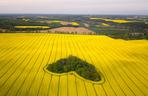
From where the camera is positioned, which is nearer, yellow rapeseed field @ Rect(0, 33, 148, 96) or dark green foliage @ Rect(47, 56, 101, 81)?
yellow rapeseed field @ Rect(0, 33, 148, 96)

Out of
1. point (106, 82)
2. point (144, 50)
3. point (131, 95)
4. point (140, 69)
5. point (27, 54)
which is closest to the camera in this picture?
point (131, 95)

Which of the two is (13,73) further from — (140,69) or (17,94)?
(140,69)

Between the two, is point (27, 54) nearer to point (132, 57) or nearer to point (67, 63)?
point (67, 63)

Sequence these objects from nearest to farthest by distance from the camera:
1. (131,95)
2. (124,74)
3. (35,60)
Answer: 1. (131,95)
2. (124,74)
3. (35,60)

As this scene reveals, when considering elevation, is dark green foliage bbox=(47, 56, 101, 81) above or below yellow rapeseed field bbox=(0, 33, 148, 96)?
above

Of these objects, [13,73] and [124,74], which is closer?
[13,73]

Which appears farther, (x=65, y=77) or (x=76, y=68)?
(x=76, y=68)

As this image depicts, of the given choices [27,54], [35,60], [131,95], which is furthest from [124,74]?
[27,54]

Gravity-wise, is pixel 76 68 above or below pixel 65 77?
above
